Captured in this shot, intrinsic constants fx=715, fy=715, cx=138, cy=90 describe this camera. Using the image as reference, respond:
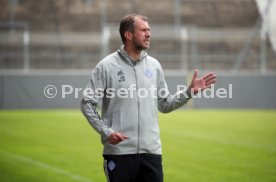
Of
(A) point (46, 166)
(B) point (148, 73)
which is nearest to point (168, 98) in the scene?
(B) point (148, 73)

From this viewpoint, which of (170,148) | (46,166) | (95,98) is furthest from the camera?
(170,148)

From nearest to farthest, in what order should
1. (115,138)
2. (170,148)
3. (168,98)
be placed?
(115,138)
(168,98)
(170,148)

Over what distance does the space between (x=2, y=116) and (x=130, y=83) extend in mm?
17543

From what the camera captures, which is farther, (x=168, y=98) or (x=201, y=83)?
(x=168, y=98)

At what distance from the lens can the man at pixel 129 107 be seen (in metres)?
5.25

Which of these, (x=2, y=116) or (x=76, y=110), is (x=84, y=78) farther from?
(x=2, y=116)

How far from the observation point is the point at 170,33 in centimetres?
2967

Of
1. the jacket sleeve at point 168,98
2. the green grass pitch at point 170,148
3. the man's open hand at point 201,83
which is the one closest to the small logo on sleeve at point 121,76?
the jacket sleeve at point 168,98

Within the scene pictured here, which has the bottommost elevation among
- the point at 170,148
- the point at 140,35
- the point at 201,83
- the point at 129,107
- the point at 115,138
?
the point at 170,148

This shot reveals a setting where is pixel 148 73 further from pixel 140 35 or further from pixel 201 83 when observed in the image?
pixel 201 83

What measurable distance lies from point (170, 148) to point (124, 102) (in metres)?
8.78

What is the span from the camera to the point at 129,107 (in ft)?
17.3

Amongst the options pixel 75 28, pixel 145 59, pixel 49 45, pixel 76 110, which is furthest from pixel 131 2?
pixel 145 59

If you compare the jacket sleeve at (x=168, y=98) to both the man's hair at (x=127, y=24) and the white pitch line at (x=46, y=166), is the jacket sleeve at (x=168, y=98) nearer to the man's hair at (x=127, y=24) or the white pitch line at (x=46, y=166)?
the man's hair at (x=127, y=24)
